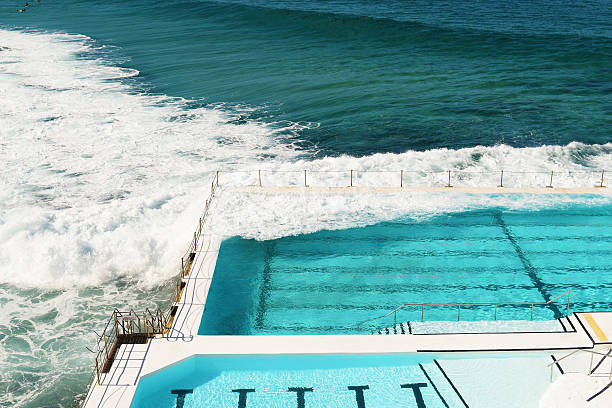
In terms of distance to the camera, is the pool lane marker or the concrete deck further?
the concrete deck

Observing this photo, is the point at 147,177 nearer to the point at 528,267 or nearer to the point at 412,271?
the point at 412,271

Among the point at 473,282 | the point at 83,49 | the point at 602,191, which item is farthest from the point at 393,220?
the point at 83,49

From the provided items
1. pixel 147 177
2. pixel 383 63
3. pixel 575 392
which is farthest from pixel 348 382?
pixel 383 63

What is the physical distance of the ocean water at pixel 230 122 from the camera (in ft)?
51.4

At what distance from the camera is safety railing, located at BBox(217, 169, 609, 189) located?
2033 centimetres

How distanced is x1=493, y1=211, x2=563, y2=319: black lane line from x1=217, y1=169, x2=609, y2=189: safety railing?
10.7 ft

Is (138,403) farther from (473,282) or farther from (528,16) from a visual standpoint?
(528,16)

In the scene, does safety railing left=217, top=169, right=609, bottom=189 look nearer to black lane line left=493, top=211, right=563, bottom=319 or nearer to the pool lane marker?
black lane line left=493, top=211, right=563, bottom=319

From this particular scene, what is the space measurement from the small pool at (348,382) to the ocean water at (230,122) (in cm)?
246

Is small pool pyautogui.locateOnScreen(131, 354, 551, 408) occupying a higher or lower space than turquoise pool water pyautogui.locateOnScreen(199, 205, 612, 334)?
lower

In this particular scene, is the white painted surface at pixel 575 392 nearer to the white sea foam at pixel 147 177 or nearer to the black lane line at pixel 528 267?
the black lane line at pixel 528 267

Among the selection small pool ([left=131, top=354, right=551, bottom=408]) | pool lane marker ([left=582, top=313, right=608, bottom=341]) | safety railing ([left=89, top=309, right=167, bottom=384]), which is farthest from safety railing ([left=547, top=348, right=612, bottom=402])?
safety railing ([left=89, top=309, right=167, bottom=384])

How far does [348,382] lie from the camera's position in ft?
36.7

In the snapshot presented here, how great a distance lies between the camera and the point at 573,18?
44.7 metres
